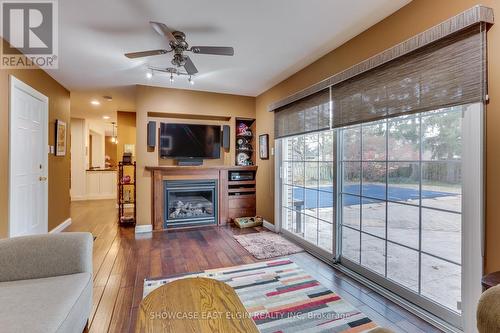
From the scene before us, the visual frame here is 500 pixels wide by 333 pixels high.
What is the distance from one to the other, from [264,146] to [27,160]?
348cm

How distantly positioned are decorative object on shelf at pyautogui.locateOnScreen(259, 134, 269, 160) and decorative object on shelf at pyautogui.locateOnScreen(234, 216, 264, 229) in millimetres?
1153

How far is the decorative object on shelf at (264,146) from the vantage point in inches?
183

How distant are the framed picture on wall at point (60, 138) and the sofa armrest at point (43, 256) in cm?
314

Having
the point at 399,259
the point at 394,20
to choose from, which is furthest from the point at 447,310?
the point at 394,20

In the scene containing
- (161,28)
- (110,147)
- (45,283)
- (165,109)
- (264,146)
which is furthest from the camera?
(110,147)

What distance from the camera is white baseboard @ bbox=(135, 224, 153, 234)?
4277 mm

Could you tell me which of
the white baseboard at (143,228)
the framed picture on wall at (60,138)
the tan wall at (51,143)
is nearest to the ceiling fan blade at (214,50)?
the tan wall at (51,143)

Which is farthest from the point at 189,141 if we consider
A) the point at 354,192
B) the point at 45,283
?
the point at 45,283

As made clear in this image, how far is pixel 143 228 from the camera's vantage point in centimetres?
431

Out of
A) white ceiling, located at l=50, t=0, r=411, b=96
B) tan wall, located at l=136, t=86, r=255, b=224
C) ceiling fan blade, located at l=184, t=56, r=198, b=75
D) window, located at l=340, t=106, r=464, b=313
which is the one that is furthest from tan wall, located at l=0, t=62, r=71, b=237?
window, located at l=340, t=106, r=464, b=313

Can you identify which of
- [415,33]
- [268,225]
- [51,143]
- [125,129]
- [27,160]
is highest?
[415,33]

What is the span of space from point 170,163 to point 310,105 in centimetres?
276

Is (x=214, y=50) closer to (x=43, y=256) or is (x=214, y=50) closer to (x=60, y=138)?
(x=43, y=256)

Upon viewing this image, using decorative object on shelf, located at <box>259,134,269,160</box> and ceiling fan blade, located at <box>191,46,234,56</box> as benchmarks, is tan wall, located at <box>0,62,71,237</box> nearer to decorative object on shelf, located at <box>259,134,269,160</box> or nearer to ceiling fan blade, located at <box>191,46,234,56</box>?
ceiling fan blade, located at <box>191,46,234,56</box>
